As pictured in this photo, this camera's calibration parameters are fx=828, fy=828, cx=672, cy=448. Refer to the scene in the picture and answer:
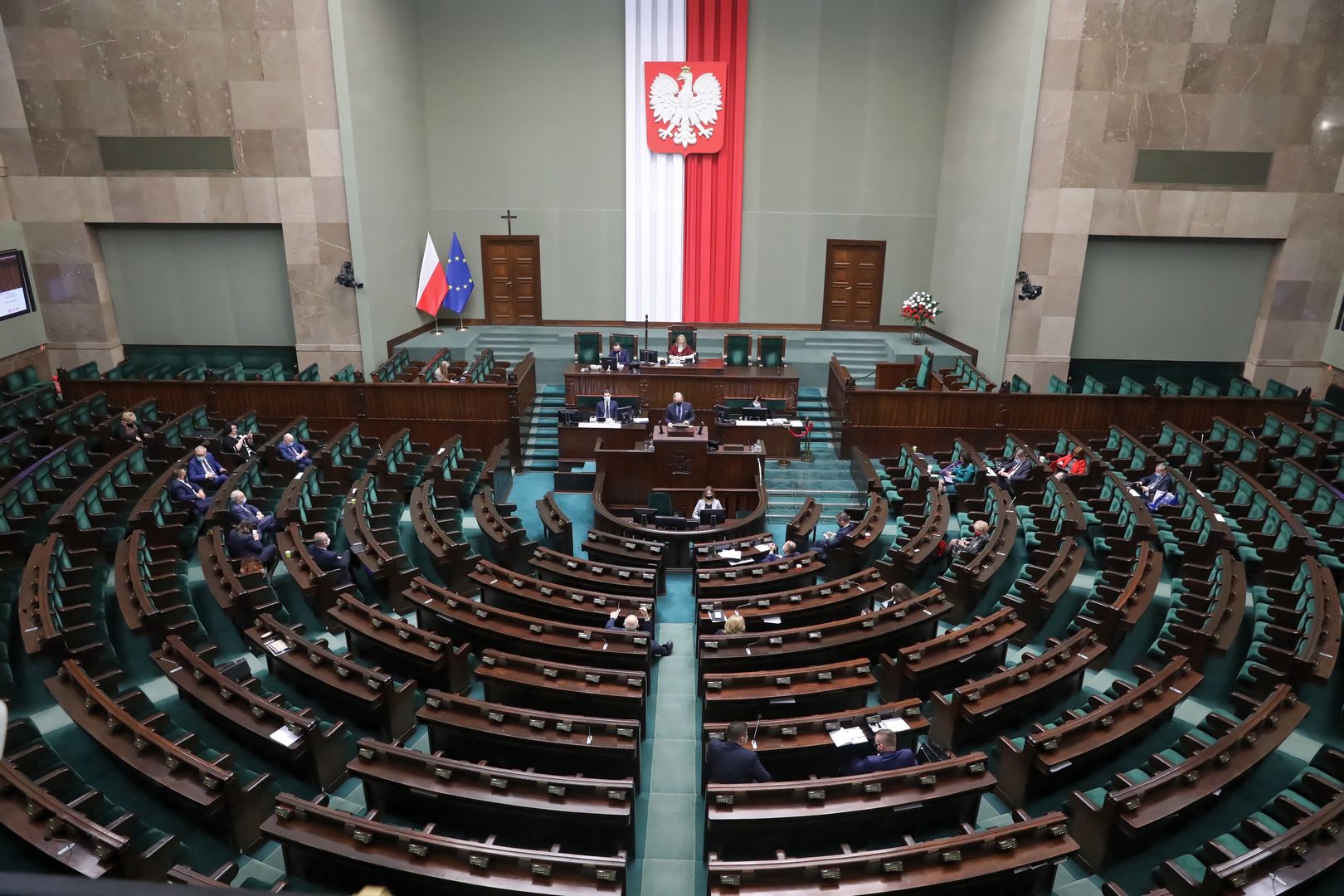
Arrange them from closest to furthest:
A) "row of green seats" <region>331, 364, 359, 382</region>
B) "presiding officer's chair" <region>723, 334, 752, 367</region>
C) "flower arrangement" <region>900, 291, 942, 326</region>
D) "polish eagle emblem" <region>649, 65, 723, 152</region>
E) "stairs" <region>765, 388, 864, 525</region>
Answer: "stairs" <region>765, 388, 864, 525</region> < "row of green seats" <region>331, 364, 359, 382</region> < "presiding officer's chair" <region>723, 334, 752, 367</region> < "flower arrangement" <region>900, 291, 942, 326</region> < "polish eagle emblem" <region>649, 65, 723, 152</region>

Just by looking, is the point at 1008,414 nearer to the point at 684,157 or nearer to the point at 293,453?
the point at 684,157

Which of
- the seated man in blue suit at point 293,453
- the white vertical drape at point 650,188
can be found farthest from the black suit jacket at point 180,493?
the white vertical drape at point 650,188

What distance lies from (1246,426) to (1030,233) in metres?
4.71

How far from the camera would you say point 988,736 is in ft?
21.5

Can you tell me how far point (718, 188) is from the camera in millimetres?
17953

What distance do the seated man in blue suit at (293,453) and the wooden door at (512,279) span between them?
8019mm

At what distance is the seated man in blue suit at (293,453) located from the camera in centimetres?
1105

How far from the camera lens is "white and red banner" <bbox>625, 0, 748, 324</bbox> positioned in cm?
1695

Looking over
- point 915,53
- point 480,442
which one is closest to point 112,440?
point 480,442

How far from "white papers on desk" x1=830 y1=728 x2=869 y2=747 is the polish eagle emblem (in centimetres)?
1439

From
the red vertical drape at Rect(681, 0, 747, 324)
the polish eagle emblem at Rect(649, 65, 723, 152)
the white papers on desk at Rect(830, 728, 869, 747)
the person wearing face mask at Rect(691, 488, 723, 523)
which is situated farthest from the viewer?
the polish eagle emblem at Rect(649, 65, 723, 152)

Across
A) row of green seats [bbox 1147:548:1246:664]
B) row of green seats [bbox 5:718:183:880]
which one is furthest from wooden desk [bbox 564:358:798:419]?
row of green seats [bbox 5:718:183:880]

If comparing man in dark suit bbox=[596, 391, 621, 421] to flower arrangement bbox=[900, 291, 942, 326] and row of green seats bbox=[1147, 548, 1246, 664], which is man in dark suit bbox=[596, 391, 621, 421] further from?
row of green seats bbox=[1147, 548, 1246, 664]

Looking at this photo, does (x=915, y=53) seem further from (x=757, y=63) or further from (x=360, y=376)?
(x=360, y=376)
